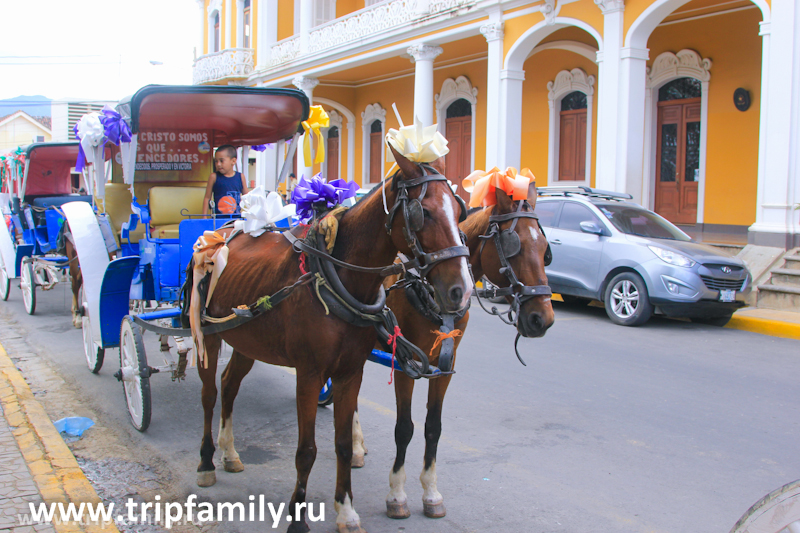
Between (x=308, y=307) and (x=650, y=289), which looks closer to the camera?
(x=308, y=307)

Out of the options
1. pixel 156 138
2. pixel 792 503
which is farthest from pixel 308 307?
pixel 156 138

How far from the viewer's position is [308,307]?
3219 mm

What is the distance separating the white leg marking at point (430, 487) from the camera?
3.62m

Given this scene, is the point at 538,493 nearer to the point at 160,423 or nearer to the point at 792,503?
the point at 792,503

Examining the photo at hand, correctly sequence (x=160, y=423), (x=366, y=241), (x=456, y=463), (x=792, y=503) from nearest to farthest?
(x=792, y=503)
(x=366, y=241)
(x=456, y=463)
(x=160, y=423)

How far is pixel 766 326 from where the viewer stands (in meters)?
9.08

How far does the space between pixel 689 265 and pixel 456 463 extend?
610 centimetres

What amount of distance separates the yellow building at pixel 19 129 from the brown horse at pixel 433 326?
Answer: 61.8m

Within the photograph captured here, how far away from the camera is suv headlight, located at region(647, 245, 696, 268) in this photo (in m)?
9.07

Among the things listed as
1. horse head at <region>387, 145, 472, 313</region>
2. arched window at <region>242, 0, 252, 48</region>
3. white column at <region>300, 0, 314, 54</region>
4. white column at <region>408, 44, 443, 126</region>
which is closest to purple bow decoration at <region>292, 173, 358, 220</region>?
horse head at <region>387, 145, 472, 313</region>

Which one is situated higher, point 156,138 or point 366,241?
point 156,138

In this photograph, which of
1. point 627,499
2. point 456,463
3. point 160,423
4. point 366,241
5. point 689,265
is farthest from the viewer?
point 689,265

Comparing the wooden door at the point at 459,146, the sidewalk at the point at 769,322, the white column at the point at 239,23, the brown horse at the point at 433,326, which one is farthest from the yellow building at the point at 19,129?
the brown horse at the point at 433,326

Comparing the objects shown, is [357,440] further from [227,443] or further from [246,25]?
[246,25]
